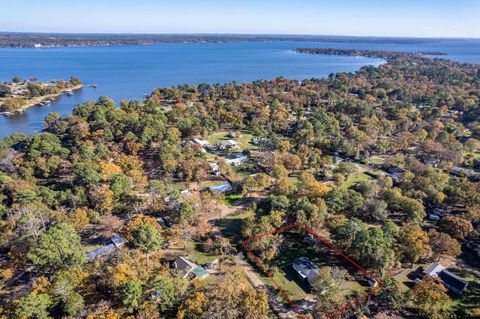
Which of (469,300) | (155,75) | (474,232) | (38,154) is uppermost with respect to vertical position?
(155,75)

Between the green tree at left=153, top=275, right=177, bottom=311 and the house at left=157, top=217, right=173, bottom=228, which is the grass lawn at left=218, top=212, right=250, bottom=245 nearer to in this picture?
the house at left=157, top=217, right=173, bottom=228

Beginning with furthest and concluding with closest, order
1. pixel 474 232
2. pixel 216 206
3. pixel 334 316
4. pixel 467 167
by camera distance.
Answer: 1. pixel 467 167
2. pixel 216 206
3. pixel 474 232
4. pixel 334 316

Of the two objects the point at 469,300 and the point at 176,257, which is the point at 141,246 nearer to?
the point at 176,257

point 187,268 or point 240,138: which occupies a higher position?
point 240,138

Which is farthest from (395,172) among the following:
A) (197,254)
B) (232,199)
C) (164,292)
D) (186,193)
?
(164,292)

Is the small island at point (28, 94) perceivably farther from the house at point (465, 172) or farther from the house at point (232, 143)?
the house at point (465, 172)

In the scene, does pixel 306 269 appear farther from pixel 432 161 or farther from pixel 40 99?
pixel 40 99

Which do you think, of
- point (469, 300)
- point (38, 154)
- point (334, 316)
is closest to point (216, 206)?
point (334, 316)
